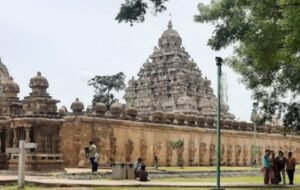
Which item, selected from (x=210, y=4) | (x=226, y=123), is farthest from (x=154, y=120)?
(x=210, y=4)

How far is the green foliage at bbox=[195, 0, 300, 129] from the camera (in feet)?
55.9

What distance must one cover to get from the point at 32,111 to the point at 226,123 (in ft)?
83.8

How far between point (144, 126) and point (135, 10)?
23.3m

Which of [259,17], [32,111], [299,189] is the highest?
[259,17]

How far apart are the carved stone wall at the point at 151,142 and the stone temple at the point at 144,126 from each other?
51 millimetres

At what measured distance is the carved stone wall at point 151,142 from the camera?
35.6 metres

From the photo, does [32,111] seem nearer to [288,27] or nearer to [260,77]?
[260,77]

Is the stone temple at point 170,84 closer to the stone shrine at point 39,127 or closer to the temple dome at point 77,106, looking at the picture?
the temple dome at point 77,106

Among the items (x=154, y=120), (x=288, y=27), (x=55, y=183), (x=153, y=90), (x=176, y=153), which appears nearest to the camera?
(x=288, y=27)

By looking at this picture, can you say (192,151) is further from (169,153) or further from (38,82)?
(38,82)

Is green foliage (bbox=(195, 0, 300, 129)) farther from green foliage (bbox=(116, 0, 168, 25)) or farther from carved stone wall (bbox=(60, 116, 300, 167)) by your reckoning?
carved stone wall (bbox=(60, 116, 300, 167))

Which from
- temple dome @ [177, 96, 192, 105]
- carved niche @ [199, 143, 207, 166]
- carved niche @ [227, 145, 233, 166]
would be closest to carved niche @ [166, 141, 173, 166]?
carved niche @ [199, 143, 207, 166]

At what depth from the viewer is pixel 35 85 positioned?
3098 centimetres

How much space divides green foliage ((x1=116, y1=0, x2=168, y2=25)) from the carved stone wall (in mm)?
17263
